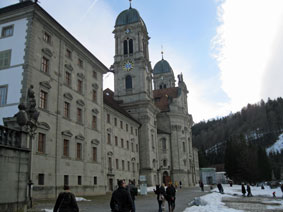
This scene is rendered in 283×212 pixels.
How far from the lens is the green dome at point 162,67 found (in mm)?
100500

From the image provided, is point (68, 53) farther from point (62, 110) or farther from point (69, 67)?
point (62, 110)

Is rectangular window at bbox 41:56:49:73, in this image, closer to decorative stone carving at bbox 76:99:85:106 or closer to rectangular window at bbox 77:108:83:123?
decorative stone carving at bbox 76:99:85:106

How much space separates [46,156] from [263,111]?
19027cm

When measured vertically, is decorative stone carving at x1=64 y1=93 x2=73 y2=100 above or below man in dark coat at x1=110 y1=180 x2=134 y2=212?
above

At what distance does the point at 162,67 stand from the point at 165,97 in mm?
24595

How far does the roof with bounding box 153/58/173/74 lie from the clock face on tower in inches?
1453

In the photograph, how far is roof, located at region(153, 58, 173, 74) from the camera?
330 ft

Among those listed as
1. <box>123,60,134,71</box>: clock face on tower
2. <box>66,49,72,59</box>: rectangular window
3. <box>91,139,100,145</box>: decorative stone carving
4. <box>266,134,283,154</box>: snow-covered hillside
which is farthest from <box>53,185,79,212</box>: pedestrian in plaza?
<box>266,134,283,154</box>: snow-covered hillside

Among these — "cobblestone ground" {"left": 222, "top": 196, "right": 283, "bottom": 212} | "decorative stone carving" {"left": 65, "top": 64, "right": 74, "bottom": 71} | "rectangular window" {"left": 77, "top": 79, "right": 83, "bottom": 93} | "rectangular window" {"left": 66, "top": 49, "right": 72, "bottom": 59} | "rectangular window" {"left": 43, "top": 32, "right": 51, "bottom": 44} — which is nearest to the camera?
"cobblestone ground" {"left": 222, "top": 196, "right": 283, "bottom": 212}

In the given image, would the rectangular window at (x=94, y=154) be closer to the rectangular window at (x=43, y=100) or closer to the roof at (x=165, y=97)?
the rectangular window at (x=43, y=100)

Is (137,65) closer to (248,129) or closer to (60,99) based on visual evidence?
(60,99)

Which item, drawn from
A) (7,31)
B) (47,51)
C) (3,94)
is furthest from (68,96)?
(7,31)

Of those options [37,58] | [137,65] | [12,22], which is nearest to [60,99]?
[37,58]

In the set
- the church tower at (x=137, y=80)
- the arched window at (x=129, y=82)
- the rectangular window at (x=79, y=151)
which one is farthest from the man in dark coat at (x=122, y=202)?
the arched window at (x=129, y=82)
